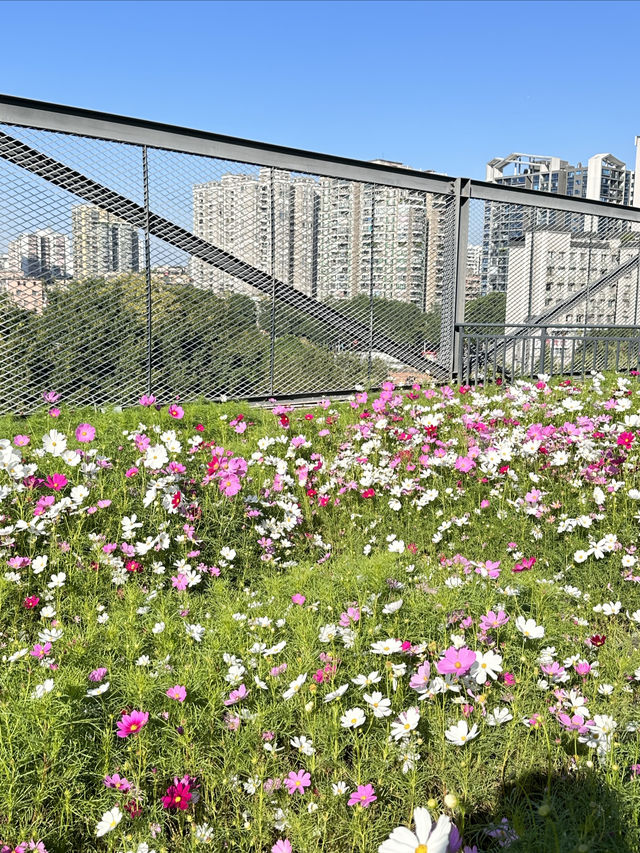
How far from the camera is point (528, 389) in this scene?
6262 millimetres

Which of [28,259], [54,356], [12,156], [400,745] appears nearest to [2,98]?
[12,156]

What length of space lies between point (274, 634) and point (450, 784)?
979mm

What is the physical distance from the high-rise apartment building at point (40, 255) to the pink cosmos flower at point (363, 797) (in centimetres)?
603

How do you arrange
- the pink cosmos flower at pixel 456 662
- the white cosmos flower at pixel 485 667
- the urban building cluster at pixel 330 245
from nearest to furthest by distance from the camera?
the pink cosmos flower at pixel 456 662, the white cosmos flower at pixel 485 667, the urban building cluster at pixel 330 245

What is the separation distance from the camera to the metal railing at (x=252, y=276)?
678 centimetres

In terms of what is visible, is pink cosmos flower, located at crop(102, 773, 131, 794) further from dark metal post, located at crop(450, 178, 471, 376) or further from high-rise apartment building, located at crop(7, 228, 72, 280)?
dark metal post, located at crop(450, 178, 471, 376)

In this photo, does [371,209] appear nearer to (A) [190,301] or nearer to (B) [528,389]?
(A) [190,301]

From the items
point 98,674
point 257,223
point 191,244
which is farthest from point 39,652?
point 257,223

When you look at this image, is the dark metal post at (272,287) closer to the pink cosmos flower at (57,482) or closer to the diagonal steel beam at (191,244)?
the diagonal steel beam at (191,244)

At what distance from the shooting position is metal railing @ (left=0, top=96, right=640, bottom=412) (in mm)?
6777

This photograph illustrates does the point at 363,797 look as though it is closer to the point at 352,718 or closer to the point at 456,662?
the point at 352,718

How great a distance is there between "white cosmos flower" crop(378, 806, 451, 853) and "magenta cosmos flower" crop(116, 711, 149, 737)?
100 cm

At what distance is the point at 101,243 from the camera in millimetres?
7016

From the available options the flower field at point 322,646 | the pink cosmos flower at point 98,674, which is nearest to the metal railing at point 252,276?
the flower field at point 322,646
